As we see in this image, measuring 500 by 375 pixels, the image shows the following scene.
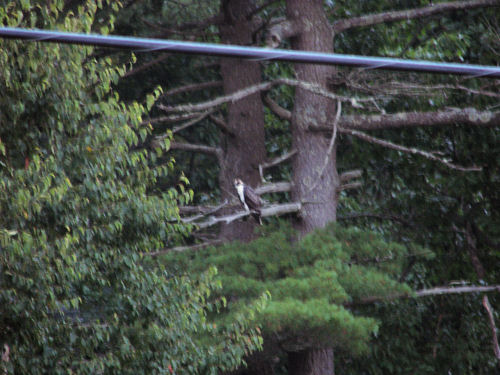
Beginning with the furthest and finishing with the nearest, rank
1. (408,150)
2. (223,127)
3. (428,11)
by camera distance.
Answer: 1. (223,127)
2. (428,11)
3. (408,150)

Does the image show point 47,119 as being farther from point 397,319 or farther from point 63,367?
point 397,319

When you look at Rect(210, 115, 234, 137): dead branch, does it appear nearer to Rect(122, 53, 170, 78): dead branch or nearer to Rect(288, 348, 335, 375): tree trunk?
Rect(122, 53, 170, 78): dead branch

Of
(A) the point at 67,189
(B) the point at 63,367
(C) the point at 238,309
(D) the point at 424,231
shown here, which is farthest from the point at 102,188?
(D) the point at 424,231

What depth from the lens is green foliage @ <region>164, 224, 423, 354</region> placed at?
33.4 feet

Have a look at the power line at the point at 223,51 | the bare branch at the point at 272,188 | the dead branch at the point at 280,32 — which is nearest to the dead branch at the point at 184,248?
the bare branch at the point at 272,188

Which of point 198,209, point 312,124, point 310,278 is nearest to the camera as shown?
point 310,278

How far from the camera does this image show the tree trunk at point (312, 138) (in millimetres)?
12562

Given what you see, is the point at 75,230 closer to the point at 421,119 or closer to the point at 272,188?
the point at 272,188

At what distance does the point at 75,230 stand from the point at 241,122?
7.14 m

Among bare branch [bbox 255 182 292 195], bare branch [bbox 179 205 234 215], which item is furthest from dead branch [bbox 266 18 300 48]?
bare branch [bbox 179 205 234 215]

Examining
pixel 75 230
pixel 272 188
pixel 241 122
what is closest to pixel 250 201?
pixel 272 188

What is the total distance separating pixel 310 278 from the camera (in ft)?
34.8

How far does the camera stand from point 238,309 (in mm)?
10164

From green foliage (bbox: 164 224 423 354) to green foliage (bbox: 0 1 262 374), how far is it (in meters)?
1.98
